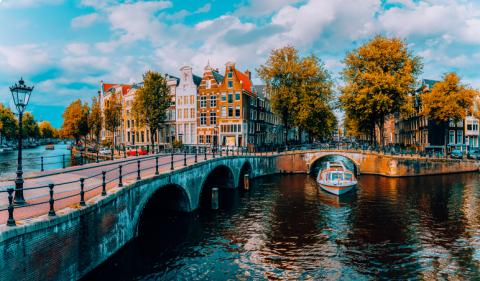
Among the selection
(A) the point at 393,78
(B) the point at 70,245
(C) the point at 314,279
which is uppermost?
(A) the point at 393,78

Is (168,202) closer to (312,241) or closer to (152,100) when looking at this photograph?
(312,241)

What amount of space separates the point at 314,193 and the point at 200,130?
→ 29368 millimetres

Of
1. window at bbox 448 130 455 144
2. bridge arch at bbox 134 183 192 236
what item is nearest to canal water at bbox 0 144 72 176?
bridge arch at bbox 134 183 192 236

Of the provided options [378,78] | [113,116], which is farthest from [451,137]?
[113,116]

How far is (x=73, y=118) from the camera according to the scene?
2621 inches

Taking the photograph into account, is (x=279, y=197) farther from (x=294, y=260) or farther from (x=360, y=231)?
(x=294, y=260)

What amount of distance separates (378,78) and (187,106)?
3215 cm

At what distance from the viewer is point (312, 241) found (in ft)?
59.4

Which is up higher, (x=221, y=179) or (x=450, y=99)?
(x=450, y=99)

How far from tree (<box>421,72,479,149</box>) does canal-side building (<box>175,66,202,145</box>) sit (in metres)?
37.4

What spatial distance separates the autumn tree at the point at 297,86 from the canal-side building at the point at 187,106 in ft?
43.3


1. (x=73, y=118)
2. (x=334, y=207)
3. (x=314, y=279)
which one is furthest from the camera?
(x=73, y=118)

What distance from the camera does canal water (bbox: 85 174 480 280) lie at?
1412cm

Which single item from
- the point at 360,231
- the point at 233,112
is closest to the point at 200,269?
the point at 360,231
